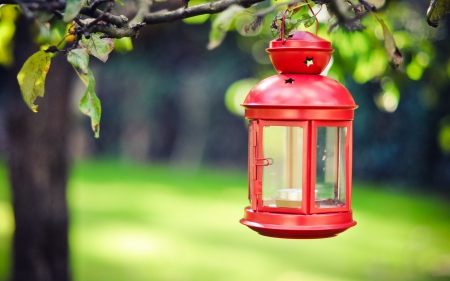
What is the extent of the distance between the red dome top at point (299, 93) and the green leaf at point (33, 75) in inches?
28.1

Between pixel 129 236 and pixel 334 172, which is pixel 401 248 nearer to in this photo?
pixel 129 236

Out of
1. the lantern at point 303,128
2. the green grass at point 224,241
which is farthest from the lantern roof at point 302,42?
the green grass at point 224,241

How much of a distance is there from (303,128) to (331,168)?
1.01 ft

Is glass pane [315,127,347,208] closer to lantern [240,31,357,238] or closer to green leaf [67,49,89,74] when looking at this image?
lantern [240,31,357,238]

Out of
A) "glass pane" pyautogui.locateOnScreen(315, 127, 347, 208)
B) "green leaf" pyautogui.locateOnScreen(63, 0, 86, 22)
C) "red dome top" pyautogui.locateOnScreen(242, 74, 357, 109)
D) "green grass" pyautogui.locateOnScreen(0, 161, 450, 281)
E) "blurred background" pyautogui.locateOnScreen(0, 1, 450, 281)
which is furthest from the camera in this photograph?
"green grass" pyautogui.locateOnScreen(0, 161, 450, 281)

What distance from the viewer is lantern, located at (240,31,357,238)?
6.60ft

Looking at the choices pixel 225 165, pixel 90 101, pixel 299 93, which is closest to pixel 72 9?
pixel 90 101

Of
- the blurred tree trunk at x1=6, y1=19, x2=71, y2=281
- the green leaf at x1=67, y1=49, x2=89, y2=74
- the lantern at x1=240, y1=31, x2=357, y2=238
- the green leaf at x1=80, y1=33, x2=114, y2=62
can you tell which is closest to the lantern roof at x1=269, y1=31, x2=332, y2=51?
the lantern at x1=240, y1=31, x2=357, y2=238

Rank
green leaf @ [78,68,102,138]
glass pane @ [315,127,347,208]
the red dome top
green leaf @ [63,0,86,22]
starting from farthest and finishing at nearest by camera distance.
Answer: glass pane @ [315,127,347,208]
the red dome top
green leaf @ [78,68,102,138]
green leaf @ [63,0,86,22]

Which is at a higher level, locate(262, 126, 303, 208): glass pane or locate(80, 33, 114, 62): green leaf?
locate(80, 33, 114, 62): green leaf

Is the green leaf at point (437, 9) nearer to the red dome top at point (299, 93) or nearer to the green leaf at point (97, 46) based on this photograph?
the red dome top at point (299, 93)

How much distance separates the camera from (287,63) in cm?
205

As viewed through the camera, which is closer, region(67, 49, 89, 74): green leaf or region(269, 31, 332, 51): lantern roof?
region(67, 49, 89, 74): green leaf

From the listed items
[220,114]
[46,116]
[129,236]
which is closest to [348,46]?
[46,116]
